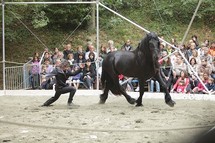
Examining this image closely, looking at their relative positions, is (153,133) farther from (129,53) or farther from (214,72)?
(214,72)

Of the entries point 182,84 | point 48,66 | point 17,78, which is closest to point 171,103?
point 182,84

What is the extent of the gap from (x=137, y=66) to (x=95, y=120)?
248 cm

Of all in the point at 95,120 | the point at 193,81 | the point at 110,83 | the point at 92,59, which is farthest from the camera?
the point at 92,59

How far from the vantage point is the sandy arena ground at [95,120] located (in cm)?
559

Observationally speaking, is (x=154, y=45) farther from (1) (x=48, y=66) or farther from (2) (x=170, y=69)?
(1) (x=48, y=66)

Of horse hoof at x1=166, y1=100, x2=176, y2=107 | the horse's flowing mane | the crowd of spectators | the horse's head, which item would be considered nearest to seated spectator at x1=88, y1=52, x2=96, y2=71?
the crowd of spectators

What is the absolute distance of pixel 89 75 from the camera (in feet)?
43.0

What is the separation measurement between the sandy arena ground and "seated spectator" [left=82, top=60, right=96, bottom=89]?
59.9 inches

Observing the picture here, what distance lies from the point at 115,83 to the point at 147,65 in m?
0.92

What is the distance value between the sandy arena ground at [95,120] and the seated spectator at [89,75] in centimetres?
152

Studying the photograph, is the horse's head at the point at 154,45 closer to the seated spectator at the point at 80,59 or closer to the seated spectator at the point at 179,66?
the seated spectator at the point at 179,66

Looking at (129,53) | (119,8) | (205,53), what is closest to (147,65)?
(129,53)

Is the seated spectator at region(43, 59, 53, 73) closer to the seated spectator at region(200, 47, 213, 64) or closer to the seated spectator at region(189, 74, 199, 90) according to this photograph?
the seated spectator at region(189, 74, 199, 90)

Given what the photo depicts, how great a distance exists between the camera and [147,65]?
9.42m
